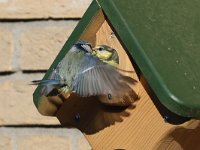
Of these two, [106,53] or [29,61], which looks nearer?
[106,53]

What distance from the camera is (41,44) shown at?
5.43 feet

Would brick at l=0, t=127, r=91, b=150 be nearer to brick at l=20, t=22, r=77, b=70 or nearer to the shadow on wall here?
brick at l=20, t=22, r=77, b=70

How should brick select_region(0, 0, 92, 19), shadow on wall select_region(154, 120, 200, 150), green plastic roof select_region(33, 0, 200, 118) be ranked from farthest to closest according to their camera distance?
brick select_region(0, 0, 92, 19)
shadow on wall select_region(154, 120, 200, 150)
green plastic roof select_region(33, 0, 200, 118)

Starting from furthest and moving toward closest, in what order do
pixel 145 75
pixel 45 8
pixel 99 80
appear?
1. pixel 45 8
2. pixel 99 80
3. pixel 145 75

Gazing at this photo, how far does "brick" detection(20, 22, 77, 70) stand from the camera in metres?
1.64

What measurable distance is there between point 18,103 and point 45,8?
0.23 metres

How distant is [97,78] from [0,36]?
565 mm

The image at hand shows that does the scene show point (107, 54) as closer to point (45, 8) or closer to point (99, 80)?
point (99, 80)

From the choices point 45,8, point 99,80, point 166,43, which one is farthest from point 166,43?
point 45,8

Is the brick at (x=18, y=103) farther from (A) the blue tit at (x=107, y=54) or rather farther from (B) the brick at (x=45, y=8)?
(A) the blue tit at (x=107, y=54)

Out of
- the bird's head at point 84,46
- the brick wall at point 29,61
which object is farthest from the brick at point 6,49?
the bird's head at point 84,46

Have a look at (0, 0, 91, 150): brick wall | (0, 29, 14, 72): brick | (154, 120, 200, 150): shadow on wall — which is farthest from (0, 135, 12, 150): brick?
(154, 120, 200, 150): shadow on wall

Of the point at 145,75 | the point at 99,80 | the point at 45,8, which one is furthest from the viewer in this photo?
the point at 45,8

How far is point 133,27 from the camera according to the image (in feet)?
3.54
